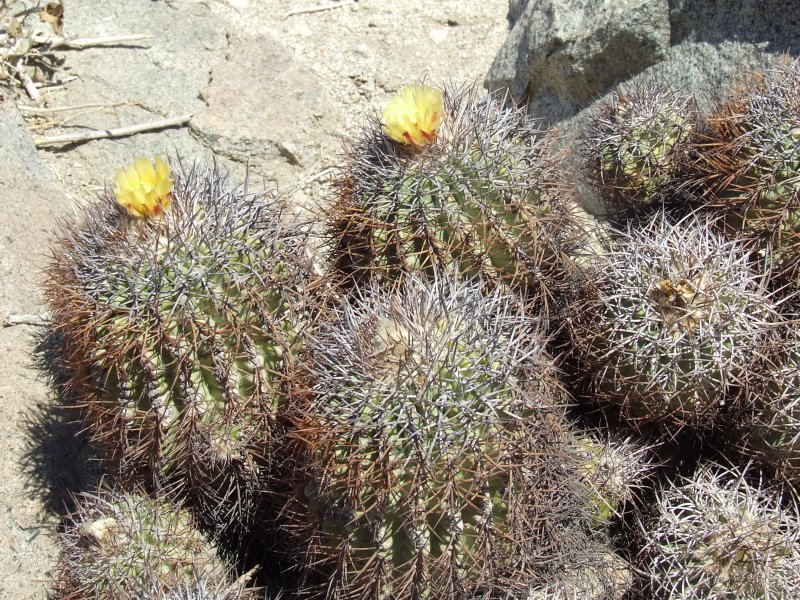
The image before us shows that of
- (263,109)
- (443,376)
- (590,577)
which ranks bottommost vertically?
(590,577)

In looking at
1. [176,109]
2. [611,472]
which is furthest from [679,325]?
[176,109]

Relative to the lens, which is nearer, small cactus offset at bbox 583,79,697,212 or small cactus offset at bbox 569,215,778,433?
small cactus offset at bbox 569,215,778,433

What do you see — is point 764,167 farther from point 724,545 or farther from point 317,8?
point 317,8

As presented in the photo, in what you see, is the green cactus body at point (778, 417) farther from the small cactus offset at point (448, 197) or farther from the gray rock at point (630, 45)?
the gray rock at point (630, 45)

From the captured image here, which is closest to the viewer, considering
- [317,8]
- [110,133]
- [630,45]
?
[630,45]

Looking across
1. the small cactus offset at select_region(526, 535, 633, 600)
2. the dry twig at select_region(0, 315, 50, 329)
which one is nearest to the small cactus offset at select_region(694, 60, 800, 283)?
the small cactus offset at select_region(526, 535, 633, 600)

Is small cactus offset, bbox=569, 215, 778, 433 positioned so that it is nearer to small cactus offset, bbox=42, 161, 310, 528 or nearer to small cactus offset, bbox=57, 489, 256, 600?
small cactus offset, bbox=42, 161, 310, 528

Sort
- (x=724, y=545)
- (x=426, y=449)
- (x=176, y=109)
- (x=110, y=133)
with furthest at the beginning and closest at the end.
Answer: (x=176, y=109) → (x=110, y=133) → (x=724, y=545) → (x=426, y=449)
